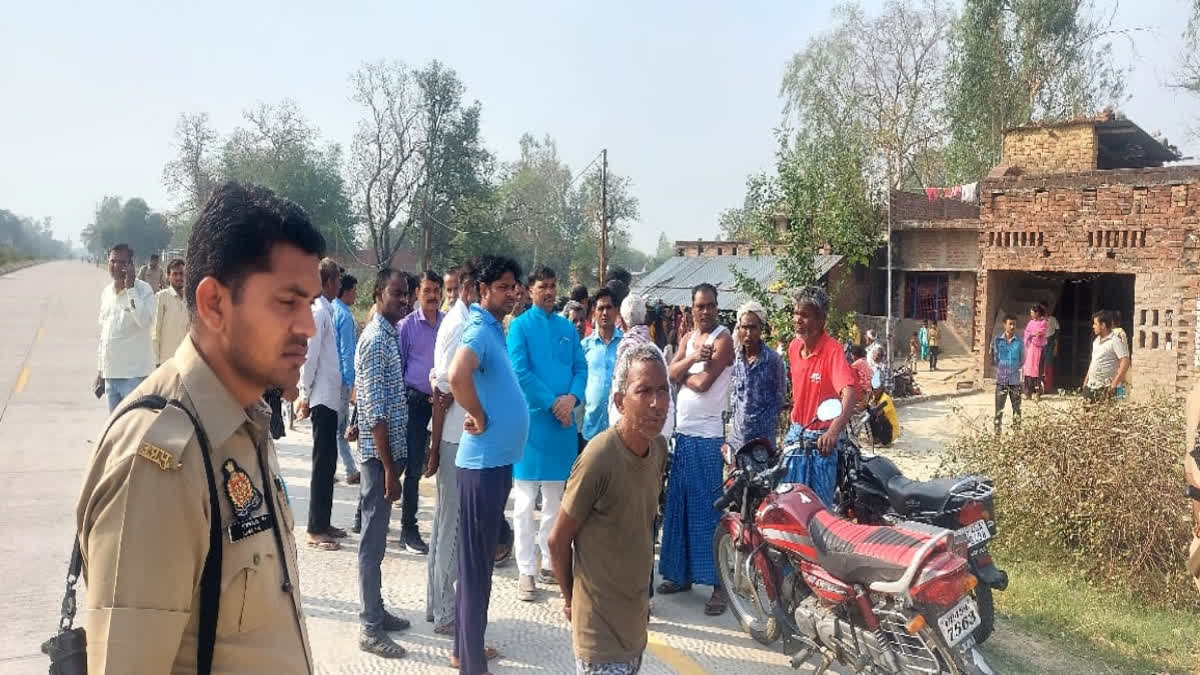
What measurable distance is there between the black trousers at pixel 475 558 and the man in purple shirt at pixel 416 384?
2164mm

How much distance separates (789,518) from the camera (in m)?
4.06

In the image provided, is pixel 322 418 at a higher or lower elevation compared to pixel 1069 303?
lower

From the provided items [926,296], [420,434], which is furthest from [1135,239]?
[420,434]

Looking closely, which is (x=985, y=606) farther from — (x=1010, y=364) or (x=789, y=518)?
(x=1010, y=364)

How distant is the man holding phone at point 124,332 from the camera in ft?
22.7

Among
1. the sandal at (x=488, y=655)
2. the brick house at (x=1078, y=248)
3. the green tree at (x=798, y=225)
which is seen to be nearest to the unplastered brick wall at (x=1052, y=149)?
the brick house at (x=1078, y=248)

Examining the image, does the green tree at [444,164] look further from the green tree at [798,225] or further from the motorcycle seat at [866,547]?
the motorcycle seat at [866,547]

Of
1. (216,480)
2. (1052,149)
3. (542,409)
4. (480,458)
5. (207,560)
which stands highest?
(1052,149)

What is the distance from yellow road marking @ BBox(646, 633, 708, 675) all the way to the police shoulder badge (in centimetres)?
315

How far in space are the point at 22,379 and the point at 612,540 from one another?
13.5m

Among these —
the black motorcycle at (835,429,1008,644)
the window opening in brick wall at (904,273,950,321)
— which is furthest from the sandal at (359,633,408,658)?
the window opening in brick wall at (904,273,950,321)

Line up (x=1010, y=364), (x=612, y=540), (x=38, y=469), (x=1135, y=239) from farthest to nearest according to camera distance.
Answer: (x=1135, y=239)
(x=1010, y=364)
(x=38, y=469)
(x=612, y=540)

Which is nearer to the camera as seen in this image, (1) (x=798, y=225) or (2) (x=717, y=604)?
(2) (x=717, y=604)

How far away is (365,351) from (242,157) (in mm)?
41212
